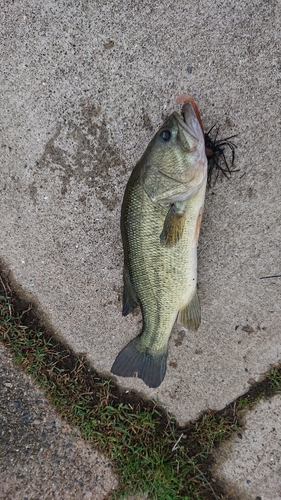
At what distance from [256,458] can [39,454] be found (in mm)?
1573

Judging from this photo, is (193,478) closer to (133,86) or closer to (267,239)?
(267,239)

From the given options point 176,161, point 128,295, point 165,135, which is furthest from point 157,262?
point 165,135

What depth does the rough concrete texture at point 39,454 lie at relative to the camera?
2570 mm

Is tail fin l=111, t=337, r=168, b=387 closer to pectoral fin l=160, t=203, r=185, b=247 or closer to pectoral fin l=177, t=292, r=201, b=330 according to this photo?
pectoral fin l=177, t=292, r=201, b=330

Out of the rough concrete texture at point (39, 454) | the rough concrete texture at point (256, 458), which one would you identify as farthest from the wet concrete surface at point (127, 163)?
the rough concrete texture at point (39, 454)

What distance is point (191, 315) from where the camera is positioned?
220 cm

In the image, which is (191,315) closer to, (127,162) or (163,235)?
(163,235)

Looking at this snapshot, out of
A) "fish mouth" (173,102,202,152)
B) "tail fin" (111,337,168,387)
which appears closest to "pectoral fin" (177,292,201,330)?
"tail fin" (111,337,168,387)

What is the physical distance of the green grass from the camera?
243 cm

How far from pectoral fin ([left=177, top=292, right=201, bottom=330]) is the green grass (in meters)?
0.68

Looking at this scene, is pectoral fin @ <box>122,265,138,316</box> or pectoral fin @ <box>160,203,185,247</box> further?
pectoral fin @ <box>122,265,138,316</box>

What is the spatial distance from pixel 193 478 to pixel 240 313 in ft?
3.92

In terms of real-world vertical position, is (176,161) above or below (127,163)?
above

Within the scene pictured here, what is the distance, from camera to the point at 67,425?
8.57ft
